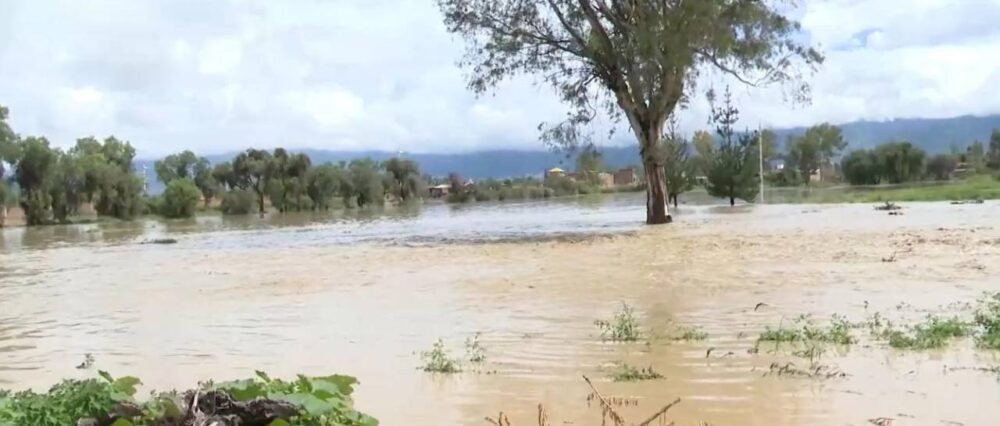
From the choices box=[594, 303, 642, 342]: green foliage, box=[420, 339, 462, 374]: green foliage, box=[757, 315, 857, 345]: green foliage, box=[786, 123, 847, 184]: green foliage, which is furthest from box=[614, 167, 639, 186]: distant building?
box=[420, 339, 462, 374]: green foliage

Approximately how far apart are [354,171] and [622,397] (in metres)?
71.0

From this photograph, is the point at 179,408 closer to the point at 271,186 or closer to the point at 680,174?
the point at 680,174

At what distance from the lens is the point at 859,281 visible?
11.0 m

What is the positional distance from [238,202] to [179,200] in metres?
4.00

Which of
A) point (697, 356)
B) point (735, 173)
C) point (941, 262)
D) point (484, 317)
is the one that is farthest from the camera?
point (735, 173)

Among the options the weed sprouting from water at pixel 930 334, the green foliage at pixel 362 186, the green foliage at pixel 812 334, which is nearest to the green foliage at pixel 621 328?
the green foliage at pixel 812 334

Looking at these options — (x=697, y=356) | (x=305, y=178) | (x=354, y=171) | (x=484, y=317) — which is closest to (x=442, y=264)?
(x=484, y=317)

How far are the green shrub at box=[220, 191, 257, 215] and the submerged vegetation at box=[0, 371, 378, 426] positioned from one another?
63.1 m

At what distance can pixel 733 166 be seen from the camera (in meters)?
37.0

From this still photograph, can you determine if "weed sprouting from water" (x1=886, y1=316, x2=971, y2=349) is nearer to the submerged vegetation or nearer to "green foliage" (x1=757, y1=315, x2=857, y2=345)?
"green foliage" (x1=757, y1=315, x2=857, y2=345)

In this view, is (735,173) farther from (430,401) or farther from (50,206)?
(50,206)

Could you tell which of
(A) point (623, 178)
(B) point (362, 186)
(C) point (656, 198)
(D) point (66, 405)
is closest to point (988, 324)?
(D) point (66, 405)

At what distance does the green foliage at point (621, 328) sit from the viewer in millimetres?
7541

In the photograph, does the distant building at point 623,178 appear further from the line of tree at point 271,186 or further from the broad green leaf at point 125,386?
the broad green leaf at point 125,386
